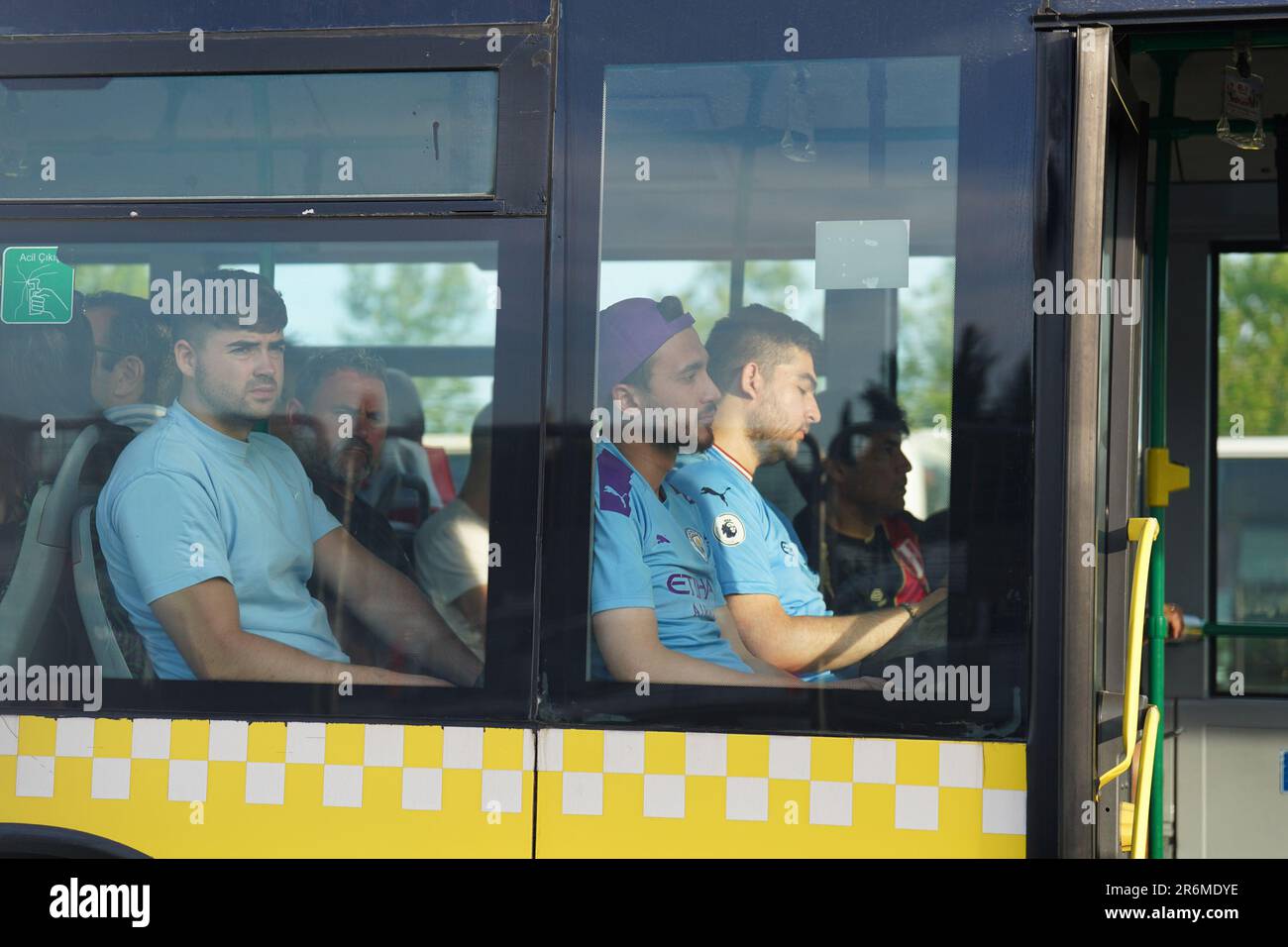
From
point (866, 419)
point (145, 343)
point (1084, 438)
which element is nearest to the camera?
point (1084, 438)

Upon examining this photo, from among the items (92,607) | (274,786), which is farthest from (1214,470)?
(92,607)

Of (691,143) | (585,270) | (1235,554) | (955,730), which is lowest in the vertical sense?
(955,730)

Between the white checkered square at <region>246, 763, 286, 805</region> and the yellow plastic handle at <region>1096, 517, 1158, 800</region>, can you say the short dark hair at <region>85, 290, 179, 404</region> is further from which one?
the yellow plastic handle at <region>1096, 517, 1158, 800</region>

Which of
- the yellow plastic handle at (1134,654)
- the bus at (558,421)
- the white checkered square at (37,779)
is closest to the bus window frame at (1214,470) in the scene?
the bus at (558,421)

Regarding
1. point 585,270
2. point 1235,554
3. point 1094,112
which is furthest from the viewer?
point 1235,554

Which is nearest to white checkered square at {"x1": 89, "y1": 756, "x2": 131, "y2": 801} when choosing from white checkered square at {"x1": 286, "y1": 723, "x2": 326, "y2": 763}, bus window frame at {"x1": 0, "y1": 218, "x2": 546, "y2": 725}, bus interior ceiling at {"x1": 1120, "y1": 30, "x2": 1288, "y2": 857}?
bus window frame at {"x1": 0, "y1": 218, "x2": 546, "y2": 725}

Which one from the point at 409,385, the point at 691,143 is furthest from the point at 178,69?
the point at 691,143

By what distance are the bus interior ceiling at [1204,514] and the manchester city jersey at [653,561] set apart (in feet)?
7.68

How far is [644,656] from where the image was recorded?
2736mm

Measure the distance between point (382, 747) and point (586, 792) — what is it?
427 mm

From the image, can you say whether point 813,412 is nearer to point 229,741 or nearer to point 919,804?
point 919,804

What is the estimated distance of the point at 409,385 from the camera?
2.79 m

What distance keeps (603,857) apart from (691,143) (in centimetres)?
145
